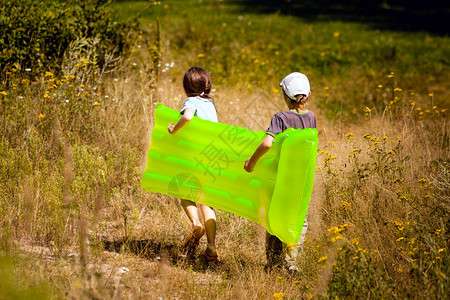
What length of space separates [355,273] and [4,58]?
4459mm

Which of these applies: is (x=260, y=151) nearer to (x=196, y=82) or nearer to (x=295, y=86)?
(x=295, y=86)

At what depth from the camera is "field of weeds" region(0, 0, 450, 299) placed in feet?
9.70

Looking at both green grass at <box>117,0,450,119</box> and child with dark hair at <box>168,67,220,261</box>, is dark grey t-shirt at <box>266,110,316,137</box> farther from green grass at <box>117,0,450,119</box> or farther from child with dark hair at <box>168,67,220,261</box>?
green grass at <box>117,0,450,119</box>

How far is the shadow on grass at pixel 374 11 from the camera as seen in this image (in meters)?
14.1

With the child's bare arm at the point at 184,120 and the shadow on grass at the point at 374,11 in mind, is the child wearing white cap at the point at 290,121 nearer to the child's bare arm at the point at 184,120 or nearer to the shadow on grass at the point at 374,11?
the child's bare arm at the point at 184,120

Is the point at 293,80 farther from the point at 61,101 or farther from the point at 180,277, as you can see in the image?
the point at 61,101

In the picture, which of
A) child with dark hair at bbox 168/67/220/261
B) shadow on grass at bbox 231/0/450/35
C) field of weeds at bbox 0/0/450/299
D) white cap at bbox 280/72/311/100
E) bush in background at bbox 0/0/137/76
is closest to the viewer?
field of weeds at bbox 0/0/450/299

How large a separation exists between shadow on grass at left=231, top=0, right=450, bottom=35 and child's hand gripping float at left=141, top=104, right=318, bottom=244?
11068 mm

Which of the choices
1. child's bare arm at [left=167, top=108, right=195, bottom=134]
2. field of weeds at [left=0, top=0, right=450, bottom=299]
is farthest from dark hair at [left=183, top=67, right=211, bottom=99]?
field of weeds at [left=0, top=0, right=450, bottom=299]

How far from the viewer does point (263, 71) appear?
8.57 metres

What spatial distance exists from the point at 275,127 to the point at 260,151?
190mm

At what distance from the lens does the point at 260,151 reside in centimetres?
312

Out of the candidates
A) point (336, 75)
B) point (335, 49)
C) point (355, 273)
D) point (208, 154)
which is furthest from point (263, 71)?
point (355, 273)

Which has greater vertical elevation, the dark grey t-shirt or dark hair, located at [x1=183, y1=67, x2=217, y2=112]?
dark hair, located at [x1=183, y1=67, x2=217, y2=112]
